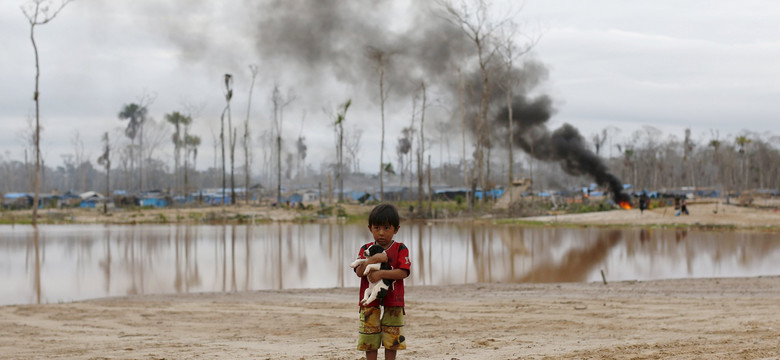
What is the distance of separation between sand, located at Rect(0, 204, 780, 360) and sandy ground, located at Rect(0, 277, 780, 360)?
0.02m

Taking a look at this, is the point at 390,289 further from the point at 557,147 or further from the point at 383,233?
the point at 557,147

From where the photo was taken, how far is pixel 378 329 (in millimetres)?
5648

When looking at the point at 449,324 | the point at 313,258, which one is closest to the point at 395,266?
the point at 449,324

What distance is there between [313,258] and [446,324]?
14.3m

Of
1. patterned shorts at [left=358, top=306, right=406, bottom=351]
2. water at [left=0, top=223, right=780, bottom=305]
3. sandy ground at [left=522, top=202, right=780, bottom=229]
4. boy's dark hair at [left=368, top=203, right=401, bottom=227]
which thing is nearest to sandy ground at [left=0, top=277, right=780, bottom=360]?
patterned shorts at [left=358, top=306, right=406, bottom=351]

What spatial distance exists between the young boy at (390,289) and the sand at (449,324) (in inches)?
64.0

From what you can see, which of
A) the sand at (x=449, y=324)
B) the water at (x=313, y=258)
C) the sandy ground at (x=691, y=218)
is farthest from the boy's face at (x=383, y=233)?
the sandy ground at (x=691, y=218)

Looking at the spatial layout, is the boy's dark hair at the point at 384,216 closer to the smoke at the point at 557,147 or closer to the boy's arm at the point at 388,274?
the boy's arm at the point at 388,274

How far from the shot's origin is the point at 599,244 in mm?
30266

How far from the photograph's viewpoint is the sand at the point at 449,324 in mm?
7594

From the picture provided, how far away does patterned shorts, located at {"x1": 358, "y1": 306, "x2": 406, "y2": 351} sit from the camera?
562 cm

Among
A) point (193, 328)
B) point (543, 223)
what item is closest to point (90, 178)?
point (543, 223)

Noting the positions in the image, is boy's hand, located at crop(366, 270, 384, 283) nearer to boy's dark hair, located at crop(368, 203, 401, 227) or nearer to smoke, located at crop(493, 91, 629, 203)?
boy's dark hair, located at crop(368, 203, 401, 227)

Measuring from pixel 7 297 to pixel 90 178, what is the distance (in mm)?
166249
